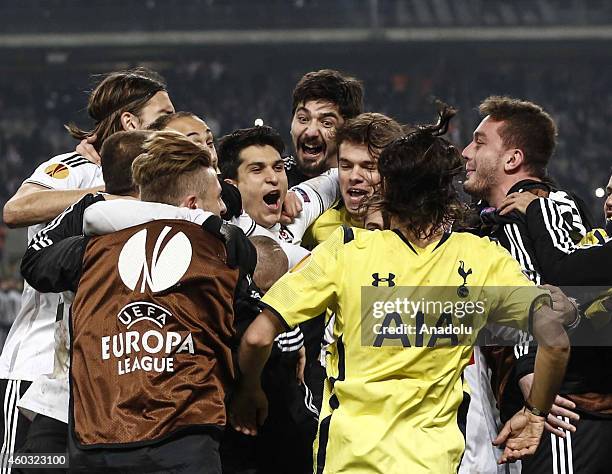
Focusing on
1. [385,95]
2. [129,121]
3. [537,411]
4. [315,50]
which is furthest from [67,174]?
[315,50]

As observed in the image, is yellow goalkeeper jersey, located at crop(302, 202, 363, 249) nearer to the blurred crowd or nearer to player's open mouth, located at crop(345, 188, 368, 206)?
player's open mouth, located at crop(345, 188, 368, 206)

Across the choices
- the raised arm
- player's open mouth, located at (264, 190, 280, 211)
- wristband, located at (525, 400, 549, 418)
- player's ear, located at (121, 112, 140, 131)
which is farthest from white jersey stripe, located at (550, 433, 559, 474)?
player's ear, located at (121, 112, 140, 131)

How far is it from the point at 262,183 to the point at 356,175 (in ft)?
1.32

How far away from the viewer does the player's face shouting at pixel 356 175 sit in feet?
14.7

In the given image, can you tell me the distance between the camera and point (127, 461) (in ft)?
9.88

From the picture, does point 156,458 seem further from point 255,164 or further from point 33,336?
point 255,164

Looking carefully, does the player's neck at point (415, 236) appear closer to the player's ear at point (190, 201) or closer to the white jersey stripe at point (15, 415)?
the player's ear at point (190, 201)

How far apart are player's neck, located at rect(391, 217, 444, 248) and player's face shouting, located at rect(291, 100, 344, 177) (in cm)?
204

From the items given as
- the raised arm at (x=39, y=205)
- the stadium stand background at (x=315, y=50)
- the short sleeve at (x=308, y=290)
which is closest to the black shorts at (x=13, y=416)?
the raised arm at (x=39, y=205)

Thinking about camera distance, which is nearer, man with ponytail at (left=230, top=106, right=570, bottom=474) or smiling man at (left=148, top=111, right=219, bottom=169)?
man with ponytail at (left=230, top=106, right=570, bottom=474)

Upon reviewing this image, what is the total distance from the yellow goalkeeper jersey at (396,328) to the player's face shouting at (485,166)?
1465 mm

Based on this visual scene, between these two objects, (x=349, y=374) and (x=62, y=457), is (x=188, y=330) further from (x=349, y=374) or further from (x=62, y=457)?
(x=62, y=457)

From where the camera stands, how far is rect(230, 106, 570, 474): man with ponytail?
2.98 metres

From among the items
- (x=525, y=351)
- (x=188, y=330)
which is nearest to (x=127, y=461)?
(x=188, y=330)
